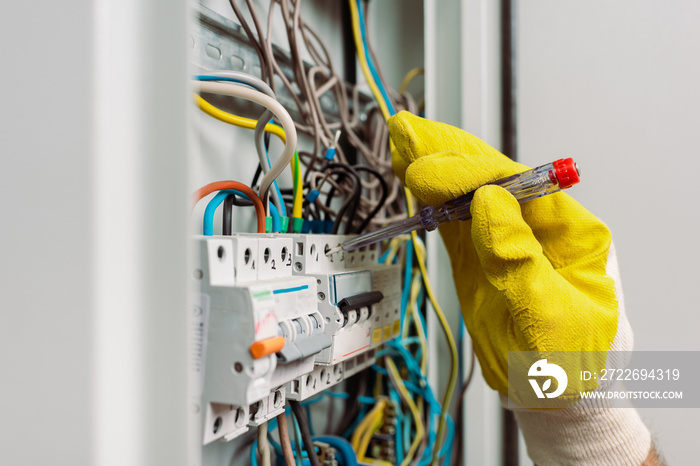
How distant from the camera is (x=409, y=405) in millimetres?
855

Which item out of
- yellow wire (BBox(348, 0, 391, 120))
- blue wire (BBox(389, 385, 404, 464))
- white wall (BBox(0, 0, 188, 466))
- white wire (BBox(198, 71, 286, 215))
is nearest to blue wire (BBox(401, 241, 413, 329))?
blue wire (BBox(389, 385, 404, 464))

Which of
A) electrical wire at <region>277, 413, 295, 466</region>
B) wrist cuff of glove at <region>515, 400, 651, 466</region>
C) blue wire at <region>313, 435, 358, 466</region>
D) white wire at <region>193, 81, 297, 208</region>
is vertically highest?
white wire at <region>193, 81, 297, 208</region>

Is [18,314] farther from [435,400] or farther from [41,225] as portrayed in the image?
[435,400]

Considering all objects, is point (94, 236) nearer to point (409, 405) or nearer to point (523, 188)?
point (523, 188)

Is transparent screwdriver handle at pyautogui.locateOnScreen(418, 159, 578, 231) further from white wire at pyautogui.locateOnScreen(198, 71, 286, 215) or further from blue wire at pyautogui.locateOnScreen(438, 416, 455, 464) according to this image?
blue wire at pyautogui.locateOnScreen(438, 416, 455, 464)

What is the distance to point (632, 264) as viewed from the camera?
769mm

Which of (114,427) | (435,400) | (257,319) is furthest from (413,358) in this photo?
(114,427)

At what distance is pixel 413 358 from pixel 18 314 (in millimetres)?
744

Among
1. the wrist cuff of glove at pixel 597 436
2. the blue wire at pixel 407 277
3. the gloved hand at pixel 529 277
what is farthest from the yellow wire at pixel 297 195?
the wrist cuff of glove at pixel 597 436

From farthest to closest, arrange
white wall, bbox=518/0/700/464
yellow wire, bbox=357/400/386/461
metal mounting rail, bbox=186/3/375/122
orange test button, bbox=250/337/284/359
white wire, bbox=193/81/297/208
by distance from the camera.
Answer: yellow wire, bbox=357/400/386/461, white wall, bbox=518/0/700/464, metal mounting rail, bbox=186/3/375/122, white wire, bbox=193/81/297/208, orange test button, bbox=250/337/284/359

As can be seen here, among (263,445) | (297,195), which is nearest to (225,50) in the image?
(297,195)

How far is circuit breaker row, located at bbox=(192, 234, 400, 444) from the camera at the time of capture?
372 mm

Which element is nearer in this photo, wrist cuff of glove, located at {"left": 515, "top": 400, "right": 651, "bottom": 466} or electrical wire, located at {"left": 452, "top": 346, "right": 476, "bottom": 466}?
wrist cuff of glove, located at {"left": 515, "top": 400, "right": 651, "bottom": 466}

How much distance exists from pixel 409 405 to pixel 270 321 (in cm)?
57
